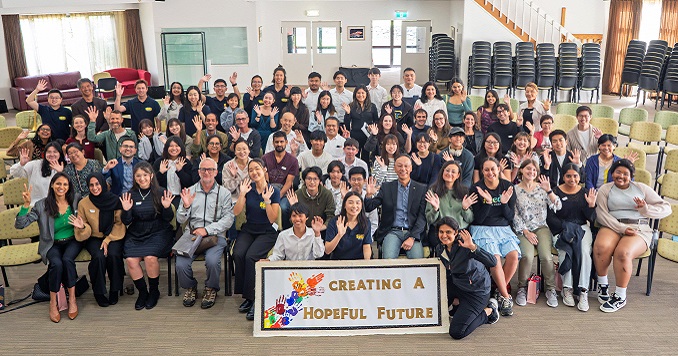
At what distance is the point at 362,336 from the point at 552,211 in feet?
6.82

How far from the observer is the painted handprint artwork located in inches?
206

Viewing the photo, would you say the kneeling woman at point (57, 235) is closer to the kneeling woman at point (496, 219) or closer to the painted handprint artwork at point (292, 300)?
the painted handprint artwork at point (292, 300)

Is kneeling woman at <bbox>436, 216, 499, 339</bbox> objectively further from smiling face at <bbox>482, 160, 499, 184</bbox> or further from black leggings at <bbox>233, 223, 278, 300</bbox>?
black leggings at <bbox>233, 223, 278, 300</bbox>

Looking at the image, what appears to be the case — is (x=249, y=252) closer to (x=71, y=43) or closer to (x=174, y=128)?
(x=174, y=128)

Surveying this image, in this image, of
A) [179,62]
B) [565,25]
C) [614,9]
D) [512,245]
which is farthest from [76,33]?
[512,245]

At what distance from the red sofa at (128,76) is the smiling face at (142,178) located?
1216cm

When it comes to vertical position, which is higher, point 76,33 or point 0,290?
point 76,33

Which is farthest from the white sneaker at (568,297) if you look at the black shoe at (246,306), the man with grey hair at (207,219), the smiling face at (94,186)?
the smiling face at (94,186)

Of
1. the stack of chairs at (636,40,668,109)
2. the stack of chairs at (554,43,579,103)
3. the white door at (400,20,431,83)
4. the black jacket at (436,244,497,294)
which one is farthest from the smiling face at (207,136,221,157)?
the white door at (400,20,431,83)

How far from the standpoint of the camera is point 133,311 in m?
5.70

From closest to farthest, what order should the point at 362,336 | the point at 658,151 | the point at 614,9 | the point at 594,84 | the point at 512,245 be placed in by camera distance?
the point at 362,336, the point at 512,245, the point at 658,151, the point at 594,84, the point at 614,9

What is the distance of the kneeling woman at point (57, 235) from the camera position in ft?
18.3

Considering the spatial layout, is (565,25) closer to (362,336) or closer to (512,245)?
(512,245)

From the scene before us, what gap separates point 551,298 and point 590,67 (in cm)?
1073
